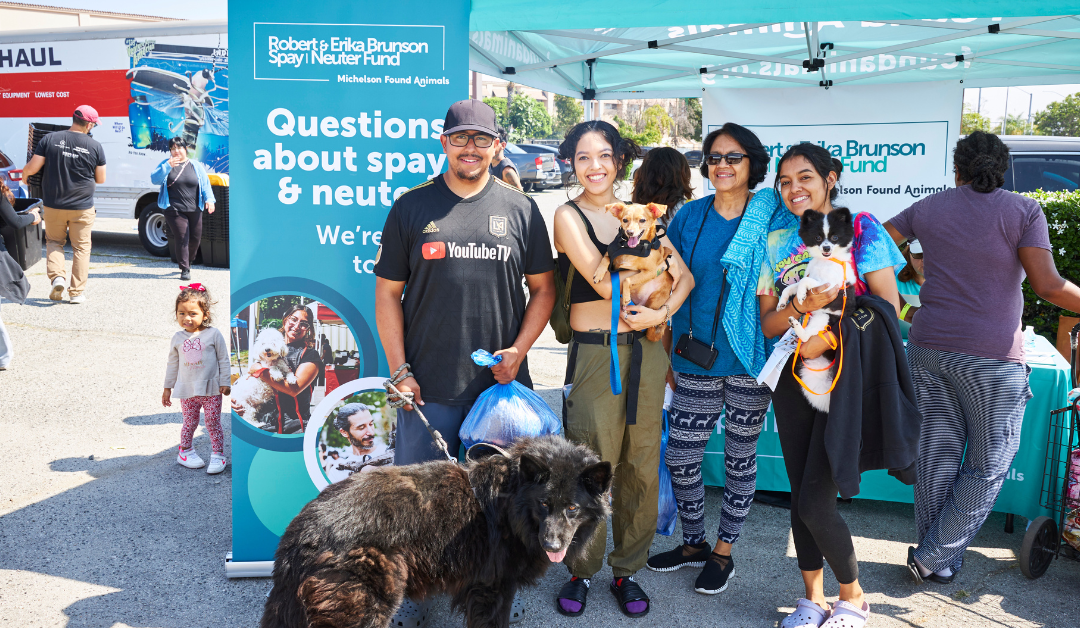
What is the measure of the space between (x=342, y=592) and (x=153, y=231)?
35.0 ft

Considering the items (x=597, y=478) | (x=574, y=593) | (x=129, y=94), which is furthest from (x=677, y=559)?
(x=129, y=94)

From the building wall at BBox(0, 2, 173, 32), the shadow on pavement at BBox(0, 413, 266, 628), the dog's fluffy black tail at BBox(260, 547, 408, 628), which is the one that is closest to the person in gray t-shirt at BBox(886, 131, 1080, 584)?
the dog's fluffy black tail at BBox(260, 547, 408, 628)

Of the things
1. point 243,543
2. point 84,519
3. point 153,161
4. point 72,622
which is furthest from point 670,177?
point 153,161

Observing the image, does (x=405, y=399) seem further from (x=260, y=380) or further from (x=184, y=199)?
(x=184, y=199)

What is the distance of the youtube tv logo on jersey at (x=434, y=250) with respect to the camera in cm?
264

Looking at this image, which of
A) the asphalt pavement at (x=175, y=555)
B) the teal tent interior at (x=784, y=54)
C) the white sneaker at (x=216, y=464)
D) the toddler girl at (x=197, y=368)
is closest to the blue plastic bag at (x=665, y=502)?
the asphalt pavement at (x=175, y=555)

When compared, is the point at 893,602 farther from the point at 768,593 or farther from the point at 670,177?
the point at 670,177

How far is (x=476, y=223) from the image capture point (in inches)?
106

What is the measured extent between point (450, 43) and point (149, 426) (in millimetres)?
3681

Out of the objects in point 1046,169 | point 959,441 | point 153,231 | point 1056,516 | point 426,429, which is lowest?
point 1056,516

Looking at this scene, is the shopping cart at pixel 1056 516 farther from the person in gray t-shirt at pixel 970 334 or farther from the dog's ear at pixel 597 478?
the dog's ear at pixel 597 478

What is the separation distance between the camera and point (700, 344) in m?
2.98

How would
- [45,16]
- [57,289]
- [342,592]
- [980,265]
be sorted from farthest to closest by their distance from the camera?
[45,16] → [57,289] → [980,265] → [342,592]

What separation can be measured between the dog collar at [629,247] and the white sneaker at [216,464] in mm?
2945
